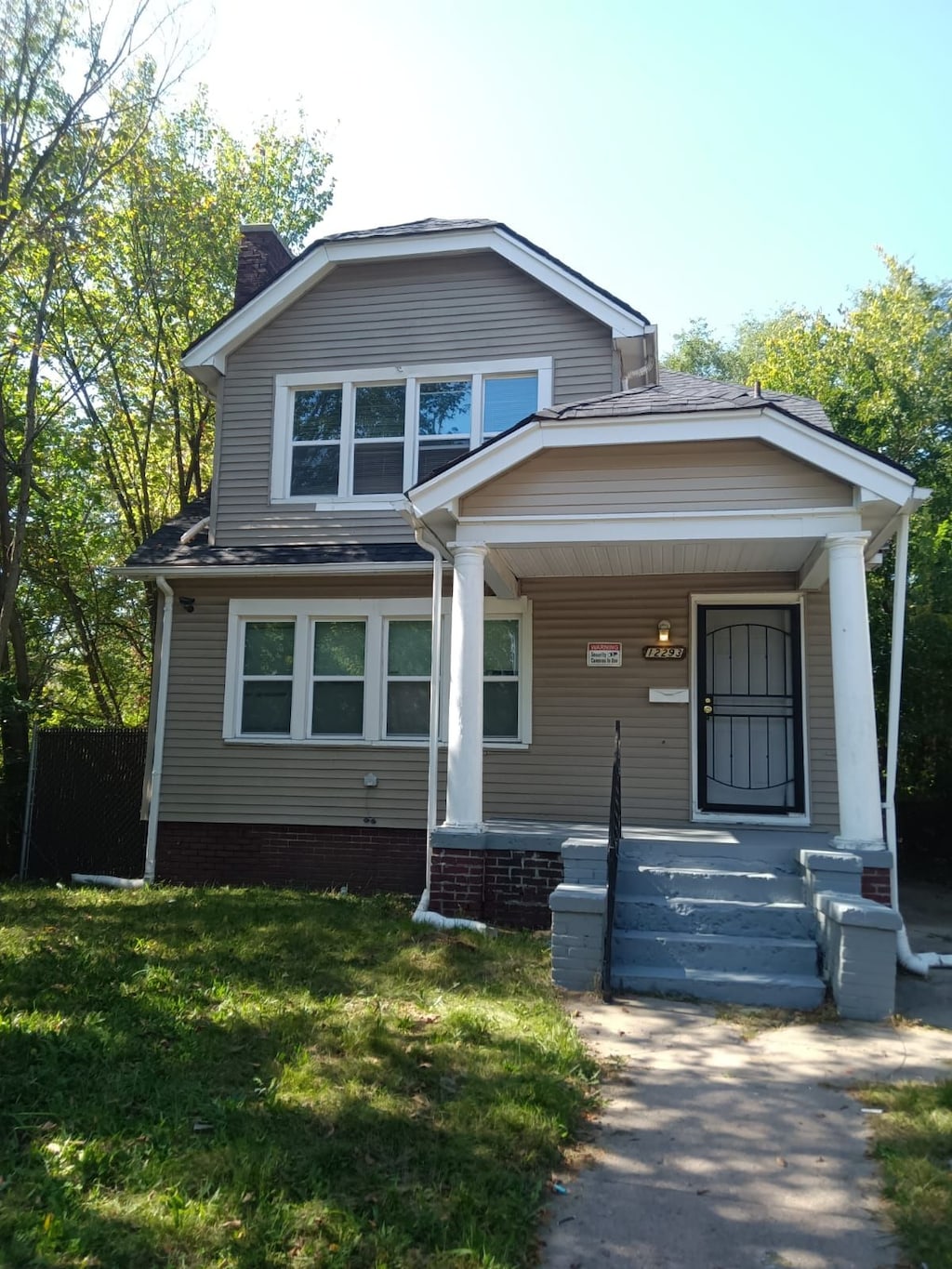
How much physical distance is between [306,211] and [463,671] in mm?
17230

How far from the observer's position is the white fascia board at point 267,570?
9.69 metres

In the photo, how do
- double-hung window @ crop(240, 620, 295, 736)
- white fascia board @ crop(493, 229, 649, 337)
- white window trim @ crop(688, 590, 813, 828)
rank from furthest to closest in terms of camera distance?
double-hung window @ crop(240, 620, 295, 736) < white fascia board @ crop(493, 229, 649, 337) < white window trim @ crop(688, 590, 813, 828)

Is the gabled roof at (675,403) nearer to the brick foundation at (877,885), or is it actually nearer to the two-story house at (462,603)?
the two-story house at (462,603)

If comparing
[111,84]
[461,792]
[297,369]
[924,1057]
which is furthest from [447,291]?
[924,1057]

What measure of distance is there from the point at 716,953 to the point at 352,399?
714 cm

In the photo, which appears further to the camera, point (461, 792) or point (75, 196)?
point (75, 196)

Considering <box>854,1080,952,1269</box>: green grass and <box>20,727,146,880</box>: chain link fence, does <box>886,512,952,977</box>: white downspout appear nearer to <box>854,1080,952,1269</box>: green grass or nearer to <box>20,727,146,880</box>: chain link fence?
<box>854,1080,952,1269</box>: green grass

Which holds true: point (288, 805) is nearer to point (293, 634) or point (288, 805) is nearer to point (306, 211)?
point (293, 634)

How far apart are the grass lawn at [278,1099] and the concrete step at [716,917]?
70 cm

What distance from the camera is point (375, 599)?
10102 millimetres

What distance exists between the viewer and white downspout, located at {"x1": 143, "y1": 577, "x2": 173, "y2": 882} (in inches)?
402

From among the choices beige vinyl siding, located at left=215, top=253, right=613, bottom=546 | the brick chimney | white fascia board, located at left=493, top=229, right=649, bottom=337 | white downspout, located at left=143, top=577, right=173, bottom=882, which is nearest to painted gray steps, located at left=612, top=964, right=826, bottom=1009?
beige vinyl siding, located at left=215, top=253, right=613, bottom=546

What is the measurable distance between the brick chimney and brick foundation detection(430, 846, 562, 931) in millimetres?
7779

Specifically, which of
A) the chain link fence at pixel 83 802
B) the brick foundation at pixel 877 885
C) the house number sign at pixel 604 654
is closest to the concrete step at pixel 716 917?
the brick foundation at pixel 877 885
